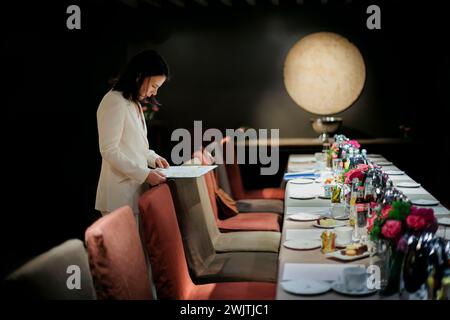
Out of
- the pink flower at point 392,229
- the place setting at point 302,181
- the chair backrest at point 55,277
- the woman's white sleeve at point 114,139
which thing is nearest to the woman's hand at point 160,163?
the woman's white sleeve at point 114,139

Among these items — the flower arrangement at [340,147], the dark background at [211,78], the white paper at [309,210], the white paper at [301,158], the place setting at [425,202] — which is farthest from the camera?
the dark background at [211,78]

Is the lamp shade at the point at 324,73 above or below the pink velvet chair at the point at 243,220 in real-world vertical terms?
above

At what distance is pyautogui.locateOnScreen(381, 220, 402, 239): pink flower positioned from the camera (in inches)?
68.7

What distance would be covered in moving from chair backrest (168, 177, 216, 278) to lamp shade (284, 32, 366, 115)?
3.90 metres

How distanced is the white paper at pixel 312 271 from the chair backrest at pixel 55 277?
68 centimetres

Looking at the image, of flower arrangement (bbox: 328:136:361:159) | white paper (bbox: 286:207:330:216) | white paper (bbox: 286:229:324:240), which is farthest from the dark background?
white paper (bbox: 286:229:324:240)

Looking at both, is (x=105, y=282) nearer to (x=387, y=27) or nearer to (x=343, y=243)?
(x=343, y=243)

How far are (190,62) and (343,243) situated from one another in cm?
479

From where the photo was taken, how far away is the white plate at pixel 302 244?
233 centimetres

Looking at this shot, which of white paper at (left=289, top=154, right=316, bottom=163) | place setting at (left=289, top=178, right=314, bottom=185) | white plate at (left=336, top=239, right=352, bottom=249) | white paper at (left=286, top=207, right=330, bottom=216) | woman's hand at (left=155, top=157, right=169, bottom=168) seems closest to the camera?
white plate at (left=336, top=239, right=352, bottom=249)

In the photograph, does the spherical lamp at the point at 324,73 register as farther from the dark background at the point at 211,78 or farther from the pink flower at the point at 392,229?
the pink flower at the point at 392,229

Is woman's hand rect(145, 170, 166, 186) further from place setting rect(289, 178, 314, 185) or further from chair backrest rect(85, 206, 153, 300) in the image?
place setting rect(289, 178, 314, 185)

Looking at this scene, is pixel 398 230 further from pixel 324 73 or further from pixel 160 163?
pixel 324 73

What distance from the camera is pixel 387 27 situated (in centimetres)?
641
